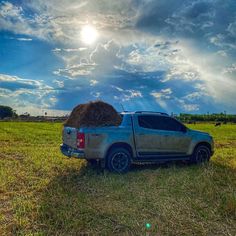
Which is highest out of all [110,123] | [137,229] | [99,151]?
[110,123]

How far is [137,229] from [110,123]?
491cm

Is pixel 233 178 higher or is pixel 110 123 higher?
pixel 110 123

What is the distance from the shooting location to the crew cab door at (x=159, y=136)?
1044cm

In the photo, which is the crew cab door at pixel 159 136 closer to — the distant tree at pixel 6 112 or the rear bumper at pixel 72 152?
the rear bumper at pixel 72 152

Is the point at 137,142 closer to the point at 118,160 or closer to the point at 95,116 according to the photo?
the point at 118,160

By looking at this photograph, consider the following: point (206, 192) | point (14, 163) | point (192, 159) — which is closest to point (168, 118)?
point (192, 159)

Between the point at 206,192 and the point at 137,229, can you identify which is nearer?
the point at 137,229

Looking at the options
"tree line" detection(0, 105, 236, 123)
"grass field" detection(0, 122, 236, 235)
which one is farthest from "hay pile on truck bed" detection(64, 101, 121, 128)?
"tree line" detection(0, 105, 236, 123)

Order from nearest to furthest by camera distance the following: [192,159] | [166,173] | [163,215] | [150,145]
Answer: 1. [163,215]
2. [166,173]
3. [150,145]
4. [192,159]

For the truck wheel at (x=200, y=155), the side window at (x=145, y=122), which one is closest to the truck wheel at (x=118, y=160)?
the side window at (x=145, y=122)

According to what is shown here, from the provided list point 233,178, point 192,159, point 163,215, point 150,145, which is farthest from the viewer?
point 192,159

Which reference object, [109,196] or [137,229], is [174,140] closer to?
[109,196]

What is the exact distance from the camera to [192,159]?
11477 millimetres

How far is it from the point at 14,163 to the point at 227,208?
8.13 meters
